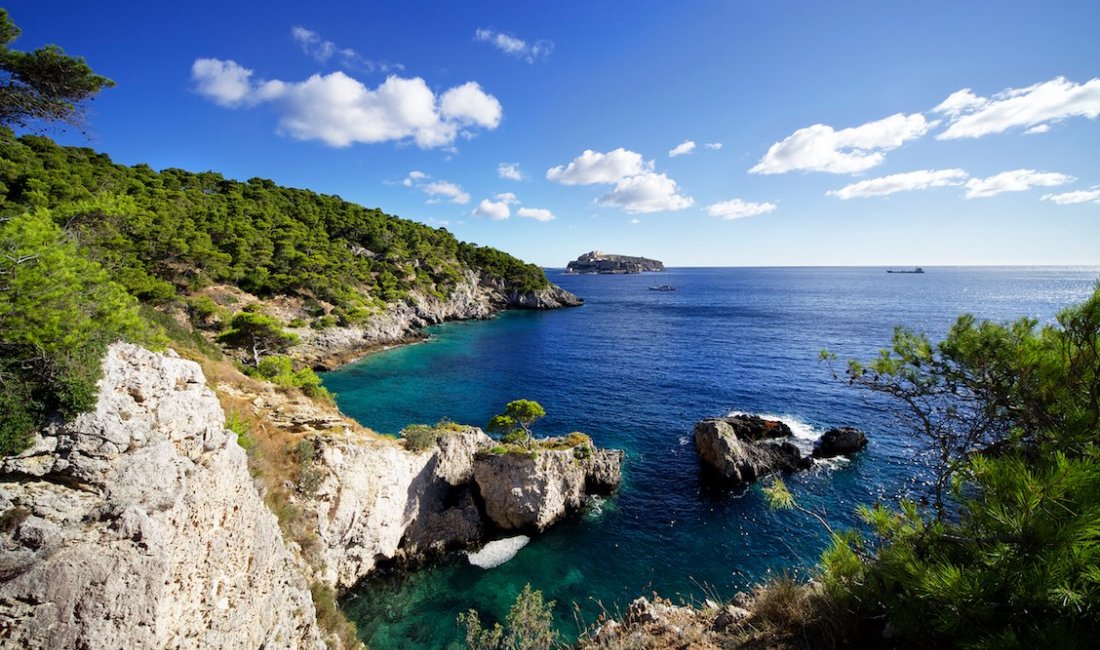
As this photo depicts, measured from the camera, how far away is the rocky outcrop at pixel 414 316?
151 ft

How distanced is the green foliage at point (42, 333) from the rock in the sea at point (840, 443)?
3163cm

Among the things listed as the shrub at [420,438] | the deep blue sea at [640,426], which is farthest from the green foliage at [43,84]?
the deep blue sea at [640,426]

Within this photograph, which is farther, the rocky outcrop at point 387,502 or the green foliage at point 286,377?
the green foliage at point 286,377

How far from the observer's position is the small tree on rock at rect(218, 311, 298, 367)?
108 feet

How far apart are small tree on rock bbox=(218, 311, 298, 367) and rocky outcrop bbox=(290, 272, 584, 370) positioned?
334 centimetres

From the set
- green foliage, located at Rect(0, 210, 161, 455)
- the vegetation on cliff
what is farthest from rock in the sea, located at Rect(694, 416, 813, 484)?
green foliage, located at Rect(0, 210, 161, 455)

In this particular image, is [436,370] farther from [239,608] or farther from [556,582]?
[239,608]

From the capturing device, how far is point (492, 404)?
35.5 metres

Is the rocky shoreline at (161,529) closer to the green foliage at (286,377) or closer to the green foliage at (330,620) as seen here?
the green foliage at (330,620)

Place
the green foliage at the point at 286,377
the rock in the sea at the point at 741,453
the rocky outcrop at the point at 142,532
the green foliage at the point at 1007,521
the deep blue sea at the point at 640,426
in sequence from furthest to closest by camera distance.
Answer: the rock in the sea at the point at 741,453 < the green foliage at the point at 286,377 < the deep blue sea at the point at 640,426 < the rocky outcrop at the point at 142,532 < the green foliage at the point at 1007,521

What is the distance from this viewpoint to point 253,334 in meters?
33.5

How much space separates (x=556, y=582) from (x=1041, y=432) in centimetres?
1591

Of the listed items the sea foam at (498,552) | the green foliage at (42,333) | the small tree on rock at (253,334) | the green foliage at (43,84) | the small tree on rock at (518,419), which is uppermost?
the green foliage at (43,84)

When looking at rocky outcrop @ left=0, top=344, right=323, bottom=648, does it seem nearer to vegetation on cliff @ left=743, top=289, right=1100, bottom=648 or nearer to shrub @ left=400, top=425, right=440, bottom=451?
shrub @ left=400, top=425, right=440, bottom=451
